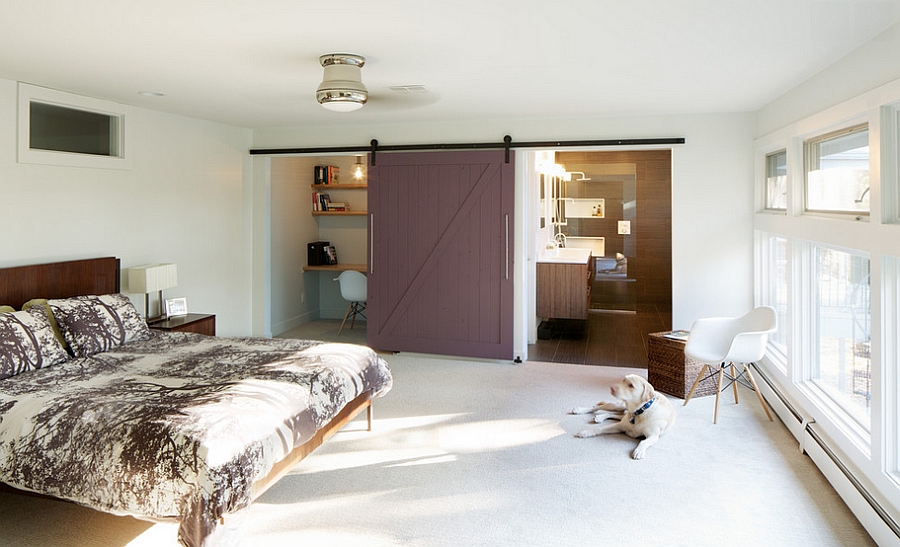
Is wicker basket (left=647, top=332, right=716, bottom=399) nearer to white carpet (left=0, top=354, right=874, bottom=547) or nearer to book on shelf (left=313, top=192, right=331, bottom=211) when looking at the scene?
white carpet (left=0, top=354, right=874, bottom=547)

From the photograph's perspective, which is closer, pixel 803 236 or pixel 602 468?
pixel 602 468

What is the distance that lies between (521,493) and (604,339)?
4207 millimetres

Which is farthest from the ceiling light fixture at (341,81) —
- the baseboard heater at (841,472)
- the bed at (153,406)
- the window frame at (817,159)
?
the baseboard heater at (841,472)

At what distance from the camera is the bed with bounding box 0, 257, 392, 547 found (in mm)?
2465

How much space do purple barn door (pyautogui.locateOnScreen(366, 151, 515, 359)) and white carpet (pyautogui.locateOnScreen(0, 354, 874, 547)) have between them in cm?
163

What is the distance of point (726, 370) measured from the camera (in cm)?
554

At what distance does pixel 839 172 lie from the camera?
12.0ft

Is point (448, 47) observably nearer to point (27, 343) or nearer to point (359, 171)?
point (27, 343)

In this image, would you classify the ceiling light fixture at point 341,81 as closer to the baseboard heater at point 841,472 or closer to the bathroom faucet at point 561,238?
the baseboard heater at point 841,472

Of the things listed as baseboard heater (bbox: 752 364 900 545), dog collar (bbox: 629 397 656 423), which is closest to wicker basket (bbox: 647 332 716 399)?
baseboard heater (bbox: 752 364 900 545)

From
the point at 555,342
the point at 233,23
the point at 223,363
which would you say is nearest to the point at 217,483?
the point at 223,363

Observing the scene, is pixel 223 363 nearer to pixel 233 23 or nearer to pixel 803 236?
pixel 233 23

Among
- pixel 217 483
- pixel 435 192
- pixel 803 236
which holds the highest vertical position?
pixel 435 192

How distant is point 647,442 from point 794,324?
1389 millimetres
